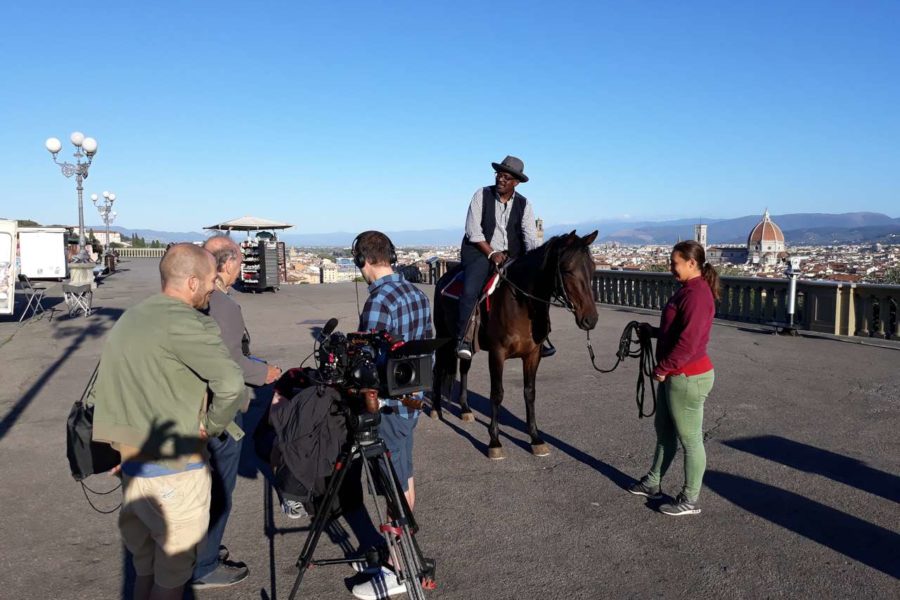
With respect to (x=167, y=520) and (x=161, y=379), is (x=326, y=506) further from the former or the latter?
(x=161, y=379)

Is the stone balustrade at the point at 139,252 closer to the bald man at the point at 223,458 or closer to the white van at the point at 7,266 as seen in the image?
the white van at the point at 7,266

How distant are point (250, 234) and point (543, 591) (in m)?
27.2

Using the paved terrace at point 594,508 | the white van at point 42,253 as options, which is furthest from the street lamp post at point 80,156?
the paved terrace at point 594,508

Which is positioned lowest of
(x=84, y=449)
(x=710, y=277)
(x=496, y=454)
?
(x=496, y=454)

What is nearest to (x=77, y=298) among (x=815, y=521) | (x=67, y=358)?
(x=67, y=358)

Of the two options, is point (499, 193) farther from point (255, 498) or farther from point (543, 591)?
point (543, 591)

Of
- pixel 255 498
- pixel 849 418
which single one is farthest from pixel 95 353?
pixel 849 418

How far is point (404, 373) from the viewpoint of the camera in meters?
3.46

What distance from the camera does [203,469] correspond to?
3213 mm

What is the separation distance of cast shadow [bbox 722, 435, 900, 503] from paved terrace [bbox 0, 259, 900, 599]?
0.08 feet

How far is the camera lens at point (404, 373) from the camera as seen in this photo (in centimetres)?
343

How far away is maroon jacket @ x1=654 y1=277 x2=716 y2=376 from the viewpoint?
481 centimetres

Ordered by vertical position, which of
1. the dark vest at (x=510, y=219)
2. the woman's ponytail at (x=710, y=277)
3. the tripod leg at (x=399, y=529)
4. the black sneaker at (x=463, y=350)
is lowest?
the tripod leg at (x=399, y=529)

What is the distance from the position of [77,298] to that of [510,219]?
46.9ft
